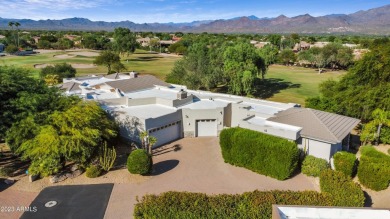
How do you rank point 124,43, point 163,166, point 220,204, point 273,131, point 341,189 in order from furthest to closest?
point 124,43
point 273,131
point 163,166
point 341,189
point 220,204

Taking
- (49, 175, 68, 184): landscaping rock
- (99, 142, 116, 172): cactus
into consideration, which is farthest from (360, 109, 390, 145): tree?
(49, 175, 68, 184): landscaping rock

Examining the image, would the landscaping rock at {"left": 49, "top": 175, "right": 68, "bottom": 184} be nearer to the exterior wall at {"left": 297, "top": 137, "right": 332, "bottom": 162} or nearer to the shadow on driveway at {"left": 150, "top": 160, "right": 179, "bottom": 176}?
the shadow on driveway at {"left": 150, "top": 160, "right": 179, "bottom": 176}

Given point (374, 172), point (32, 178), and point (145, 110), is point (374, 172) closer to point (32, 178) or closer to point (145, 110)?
point (145, 110)

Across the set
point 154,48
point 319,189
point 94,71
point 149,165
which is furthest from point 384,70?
point 154,48

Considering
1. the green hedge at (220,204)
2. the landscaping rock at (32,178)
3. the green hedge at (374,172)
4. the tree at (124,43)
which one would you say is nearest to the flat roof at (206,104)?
the green hedge at (374,172)

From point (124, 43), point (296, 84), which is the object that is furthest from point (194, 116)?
point (124, 43)

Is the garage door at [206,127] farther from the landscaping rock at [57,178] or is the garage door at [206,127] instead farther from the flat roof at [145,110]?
the landscaping rock at [57,178]

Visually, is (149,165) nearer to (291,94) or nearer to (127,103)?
(127,103)
